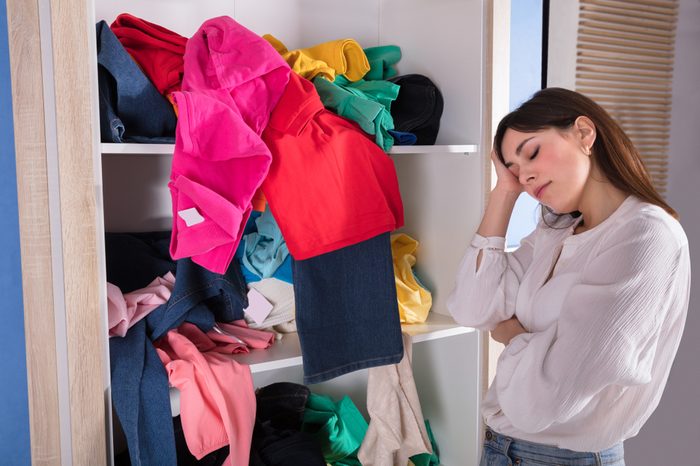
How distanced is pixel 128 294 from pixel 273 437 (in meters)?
0.56

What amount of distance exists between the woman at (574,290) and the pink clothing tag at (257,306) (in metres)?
0.52

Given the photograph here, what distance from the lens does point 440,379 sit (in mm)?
2178

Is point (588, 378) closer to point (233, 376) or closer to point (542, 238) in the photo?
point (542, 238)

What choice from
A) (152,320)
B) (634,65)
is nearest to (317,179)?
(152,320)

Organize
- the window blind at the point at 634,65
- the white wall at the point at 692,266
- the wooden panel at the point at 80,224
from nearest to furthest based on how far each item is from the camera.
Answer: the wooden panel at the point at 80,224
the window blind at the point at 634,65
the white wall at the point at 692,266

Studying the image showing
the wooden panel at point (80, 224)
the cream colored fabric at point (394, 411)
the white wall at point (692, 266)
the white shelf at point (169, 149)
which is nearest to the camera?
the wooden panel at point (80, 224)

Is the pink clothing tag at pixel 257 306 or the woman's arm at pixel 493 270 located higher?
the woman's arm at pixel 493 270

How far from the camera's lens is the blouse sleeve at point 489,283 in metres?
1.66

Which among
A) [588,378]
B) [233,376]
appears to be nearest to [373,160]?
[233,376]

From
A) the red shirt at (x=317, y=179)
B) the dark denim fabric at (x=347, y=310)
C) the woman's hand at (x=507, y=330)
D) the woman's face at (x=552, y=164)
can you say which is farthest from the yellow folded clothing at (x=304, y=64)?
the woman's hand at (x=507, y=330)

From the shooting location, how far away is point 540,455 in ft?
4.88

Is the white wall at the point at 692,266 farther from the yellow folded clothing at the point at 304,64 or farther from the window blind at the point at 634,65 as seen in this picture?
the yellow folded clothing at the point at 304,64

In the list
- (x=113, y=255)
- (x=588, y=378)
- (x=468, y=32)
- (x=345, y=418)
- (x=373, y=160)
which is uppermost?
(x=468, y=32)

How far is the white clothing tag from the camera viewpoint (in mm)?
1504
